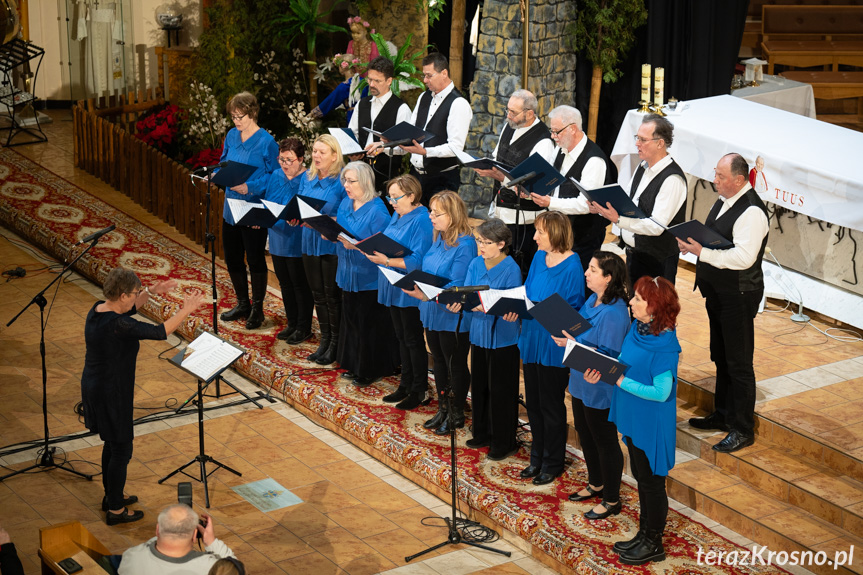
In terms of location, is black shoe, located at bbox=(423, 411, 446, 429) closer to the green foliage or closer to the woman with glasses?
the woman with glasses

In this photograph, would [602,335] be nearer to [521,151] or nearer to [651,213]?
[651,213]

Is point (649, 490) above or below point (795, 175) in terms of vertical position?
below

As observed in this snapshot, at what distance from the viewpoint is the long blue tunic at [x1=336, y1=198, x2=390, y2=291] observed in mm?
6789

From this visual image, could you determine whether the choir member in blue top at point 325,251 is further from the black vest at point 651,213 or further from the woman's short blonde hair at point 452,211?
the black vest at point 651,213

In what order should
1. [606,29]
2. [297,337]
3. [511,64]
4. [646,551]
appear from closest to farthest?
[646,551]
[297,337]
[511,64]
[606,29]

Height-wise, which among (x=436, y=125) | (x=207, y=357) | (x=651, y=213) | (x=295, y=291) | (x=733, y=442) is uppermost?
(x=436, y=125)

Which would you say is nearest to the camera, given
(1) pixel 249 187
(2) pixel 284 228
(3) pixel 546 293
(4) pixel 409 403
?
(3) pixel 546 293

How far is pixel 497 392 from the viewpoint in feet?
19.7

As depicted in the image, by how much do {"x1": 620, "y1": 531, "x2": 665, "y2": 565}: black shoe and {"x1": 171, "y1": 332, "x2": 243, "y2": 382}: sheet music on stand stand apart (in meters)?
2.22

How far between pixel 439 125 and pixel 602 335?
2.74 meters

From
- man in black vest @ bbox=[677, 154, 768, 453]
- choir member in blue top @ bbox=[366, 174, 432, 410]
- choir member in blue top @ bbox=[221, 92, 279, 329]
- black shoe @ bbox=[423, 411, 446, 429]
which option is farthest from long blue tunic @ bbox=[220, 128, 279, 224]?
man in black vest @ bbox=[677, 154, 768, 453]

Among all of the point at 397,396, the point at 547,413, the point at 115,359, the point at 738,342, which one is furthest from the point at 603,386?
the point at 115,359

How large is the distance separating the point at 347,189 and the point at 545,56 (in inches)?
145

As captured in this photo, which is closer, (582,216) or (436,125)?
(582,216)
